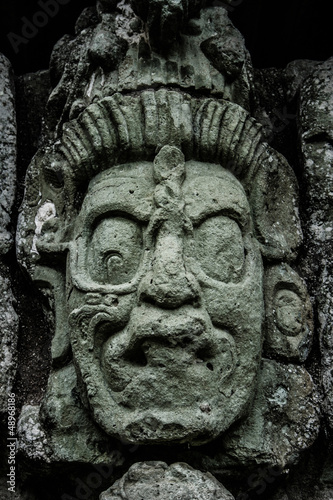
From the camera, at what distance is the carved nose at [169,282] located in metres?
1.71

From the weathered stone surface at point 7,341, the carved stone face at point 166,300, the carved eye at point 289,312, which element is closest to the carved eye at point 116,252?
the carved stone face at point 166,300

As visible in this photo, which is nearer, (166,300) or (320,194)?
(166,300)

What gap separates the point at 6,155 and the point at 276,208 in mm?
A: 1065

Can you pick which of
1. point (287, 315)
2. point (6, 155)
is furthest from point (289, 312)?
point (6, 155)

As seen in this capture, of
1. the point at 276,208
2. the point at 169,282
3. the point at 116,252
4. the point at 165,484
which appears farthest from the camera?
the point at 276,208

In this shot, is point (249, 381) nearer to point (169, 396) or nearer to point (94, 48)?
point (169, 396)

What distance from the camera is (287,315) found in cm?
202

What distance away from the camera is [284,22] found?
2.77 m

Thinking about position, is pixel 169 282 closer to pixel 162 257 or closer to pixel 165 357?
pixel 162 257

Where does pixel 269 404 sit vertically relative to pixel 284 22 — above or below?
A: below

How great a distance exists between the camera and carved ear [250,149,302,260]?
209 cm

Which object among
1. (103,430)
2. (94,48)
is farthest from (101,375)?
(94,48)

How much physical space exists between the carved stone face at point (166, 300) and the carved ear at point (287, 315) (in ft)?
0.42

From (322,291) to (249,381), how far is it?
50cm
